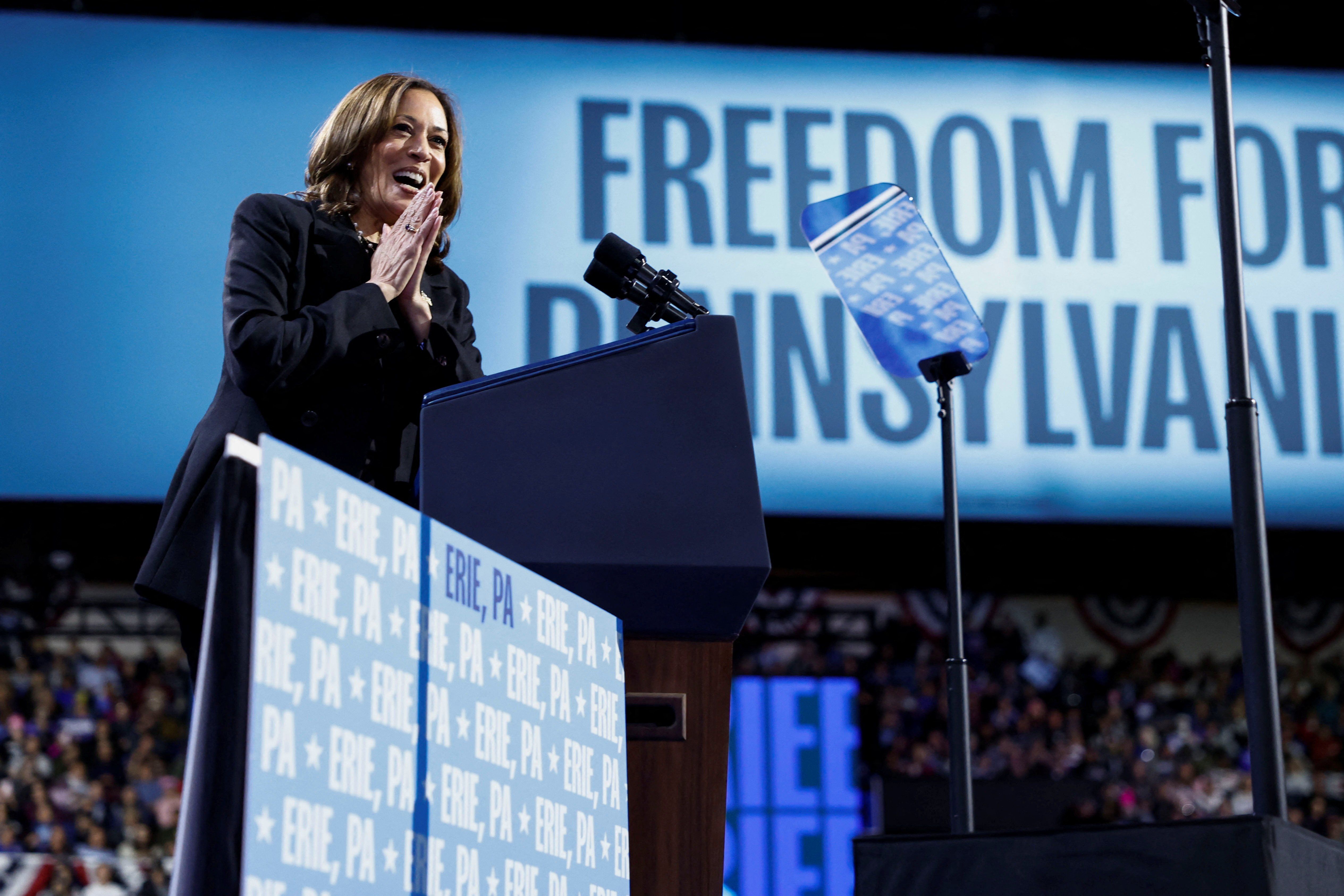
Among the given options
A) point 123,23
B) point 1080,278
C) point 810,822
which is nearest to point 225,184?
point 123,23

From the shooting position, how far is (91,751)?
7297mm

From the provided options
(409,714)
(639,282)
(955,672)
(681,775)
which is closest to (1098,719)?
(955,672)

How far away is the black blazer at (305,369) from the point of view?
4.01 ft

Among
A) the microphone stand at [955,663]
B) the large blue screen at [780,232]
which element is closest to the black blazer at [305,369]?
the microphone stand at [955,663]

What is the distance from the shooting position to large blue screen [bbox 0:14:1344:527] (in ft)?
16.6

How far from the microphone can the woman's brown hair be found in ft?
0.57

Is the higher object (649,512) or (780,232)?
(780,232)

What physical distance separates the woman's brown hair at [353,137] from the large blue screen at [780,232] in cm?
355

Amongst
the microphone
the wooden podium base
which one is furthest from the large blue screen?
the wooden podium base

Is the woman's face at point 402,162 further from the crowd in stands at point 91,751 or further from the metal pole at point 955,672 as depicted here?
the crowd in stands at point 91,751

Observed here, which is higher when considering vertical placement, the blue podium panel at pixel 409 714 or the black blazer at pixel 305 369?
the black blazer at pixel 305 369

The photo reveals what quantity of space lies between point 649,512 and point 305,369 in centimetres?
35

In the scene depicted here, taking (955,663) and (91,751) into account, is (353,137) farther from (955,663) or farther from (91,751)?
(91,751)

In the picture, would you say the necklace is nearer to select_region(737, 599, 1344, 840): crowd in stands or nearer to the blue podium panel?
the blue podium panel
